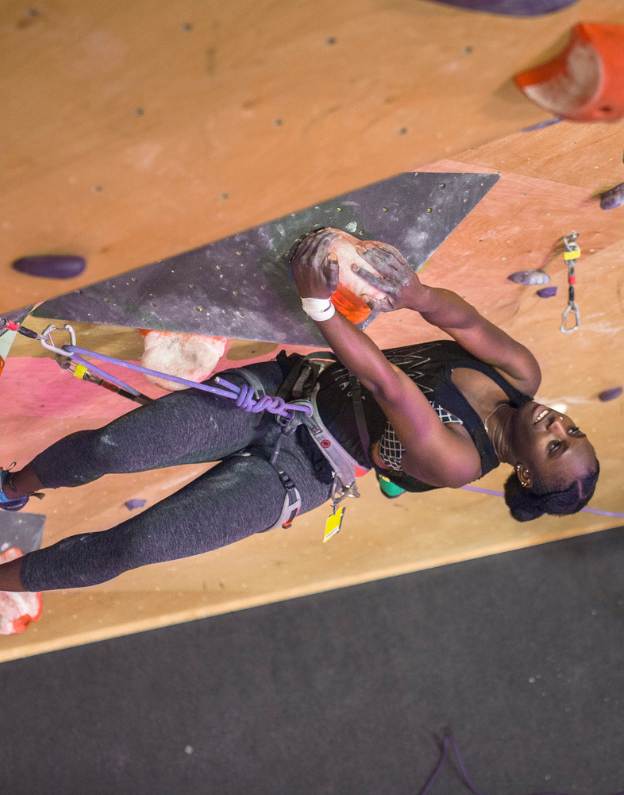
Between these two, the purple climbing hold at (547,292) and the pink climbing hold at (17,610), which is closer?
the purple climbing hold at (547,292)

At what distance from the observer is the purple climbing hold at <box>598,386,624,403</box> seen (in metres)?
2.01

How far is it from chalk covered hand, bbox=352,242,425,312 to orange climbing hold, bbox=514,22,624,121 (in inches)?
15.4

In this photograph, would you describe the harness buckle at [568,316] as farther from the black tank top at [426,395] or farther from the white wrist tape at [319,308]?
the white wrist tape at [319,308]

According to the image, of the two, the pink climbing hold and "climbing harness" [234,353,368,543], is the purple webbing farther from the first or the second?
the pink climbing hold

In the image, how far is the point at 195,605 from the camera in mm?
2447

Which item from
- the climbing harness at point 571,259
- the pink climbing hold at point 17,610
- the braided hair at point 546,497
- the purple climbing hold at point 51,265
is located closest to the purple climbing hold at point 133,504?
the pink climbing hold at point 17,610

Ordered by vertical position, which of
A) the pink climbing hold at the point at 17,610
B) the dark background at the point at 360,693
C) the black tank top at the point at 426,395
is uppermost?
the black tank top at the point at 426,395

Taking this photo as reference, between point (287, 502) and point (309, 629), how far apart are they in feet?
4.05

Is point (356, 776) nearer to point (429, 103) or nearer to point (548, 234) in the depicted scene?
point (548, 234)

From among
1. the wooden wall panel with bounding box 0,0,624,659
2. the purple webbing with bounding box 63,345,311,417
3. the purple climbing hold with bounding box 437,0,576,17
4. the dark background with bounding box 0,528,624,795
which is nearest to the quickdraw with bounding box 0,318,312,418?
the purple webbing with bounding box 63,345,311,417

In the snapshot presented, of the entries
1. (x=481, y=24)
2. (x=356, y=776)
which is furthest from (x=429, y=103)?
(x=356, y=776)

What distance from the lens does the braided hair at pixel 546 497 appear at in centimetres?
135

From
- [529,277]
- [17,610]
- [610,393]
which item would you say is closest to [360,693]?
→ [17,610]

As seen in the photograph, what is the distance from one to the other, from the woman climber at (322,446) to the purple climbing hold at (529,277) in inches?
8.8
